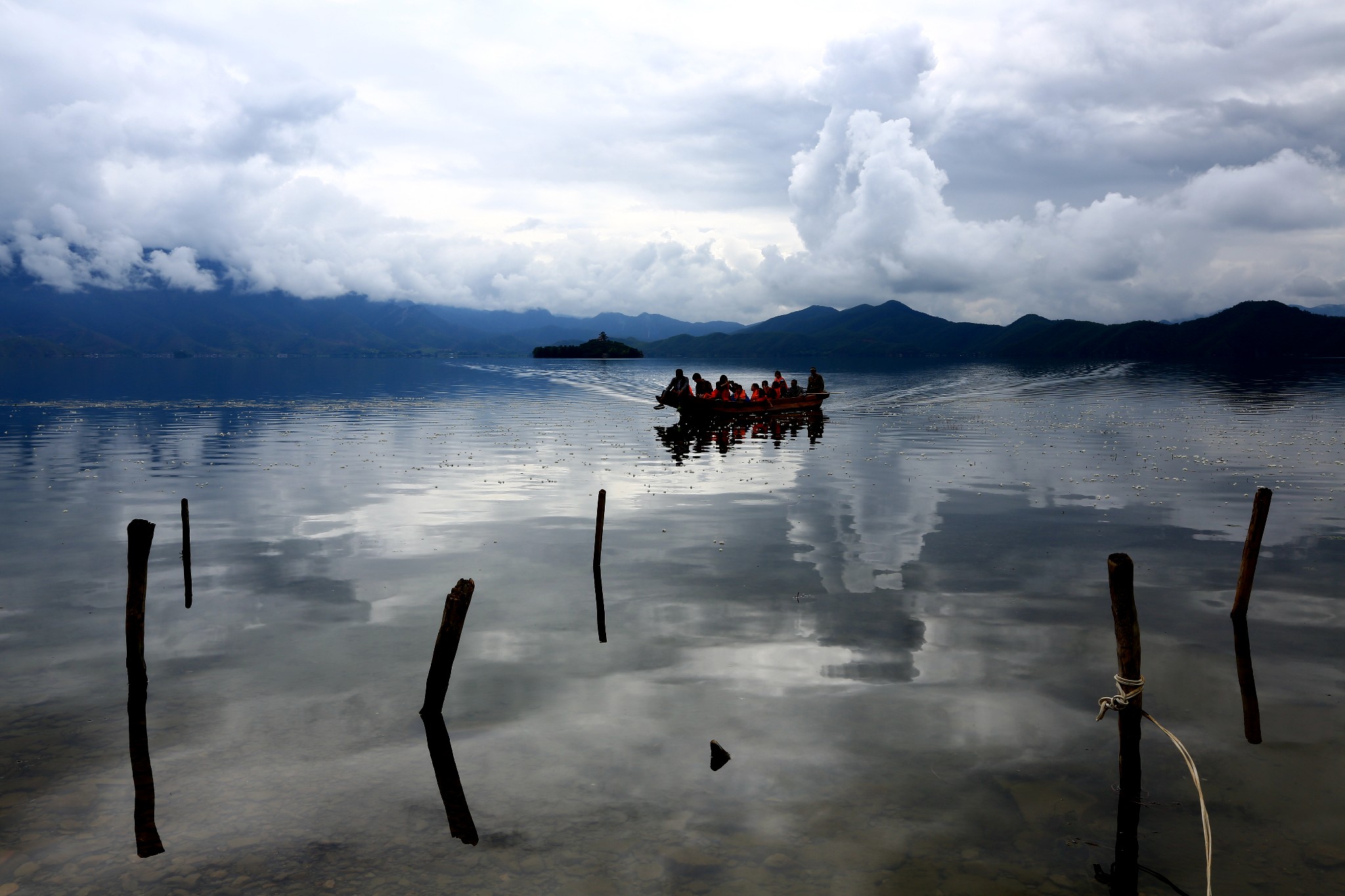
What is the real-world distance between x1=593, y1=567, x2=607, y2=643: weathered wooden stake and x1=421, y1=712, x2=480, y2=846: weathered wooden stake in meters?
4.67

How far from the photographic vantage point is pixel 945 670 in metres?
16.7

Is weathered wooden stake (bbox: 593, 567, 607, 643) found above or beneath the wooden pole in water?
beneath

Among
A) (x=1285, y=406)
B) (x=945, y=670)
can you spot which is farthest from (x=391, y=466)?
(x=1285, y=406)

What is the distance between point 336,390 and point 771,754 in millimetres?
125839

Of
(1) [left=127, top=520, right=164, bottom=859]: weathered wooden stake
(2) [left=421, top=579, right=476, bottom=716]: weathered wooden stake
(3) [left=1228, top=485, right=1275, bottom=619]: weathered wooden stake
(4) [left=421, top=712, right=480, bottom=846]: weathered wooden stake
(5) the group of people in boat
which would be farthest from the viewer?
(5) the group of people in boat

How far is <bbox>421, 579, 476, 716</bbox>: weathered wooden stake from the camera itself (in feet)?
47.0

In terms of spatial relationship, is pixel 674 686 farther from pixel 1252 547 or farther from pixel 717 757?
pixel 1252 547

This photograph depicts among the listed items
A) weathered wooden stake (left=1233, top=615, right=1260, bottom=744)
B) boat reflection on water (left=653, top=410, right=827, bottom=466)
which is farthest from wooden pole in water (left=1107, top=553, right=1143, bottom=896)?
boat reflection on water (left=653, top=410, right=827, bottom=466)

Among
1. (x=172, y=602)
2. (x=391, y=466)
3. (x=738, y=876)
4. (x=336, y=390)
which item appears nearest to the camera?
(x=738, y=876)

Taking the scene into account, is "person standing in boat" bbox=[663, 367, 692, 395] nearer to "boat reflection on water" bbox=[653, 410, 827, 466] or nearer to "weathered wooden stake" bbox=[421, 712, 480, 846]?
"boat reflection on water" bbox=[653, 410, 827, 466]

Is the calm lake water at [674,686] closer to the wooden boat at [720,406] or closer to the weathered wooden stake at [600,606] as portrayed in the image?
the weathered wooden stake at [600,606]

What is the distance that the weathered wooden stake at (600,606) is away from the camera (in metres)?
19.0

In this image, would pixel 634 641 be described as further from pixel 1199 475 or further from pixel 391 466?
pixel 1199 475

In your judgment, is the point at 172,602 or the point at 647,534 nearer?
the point at 172,602
